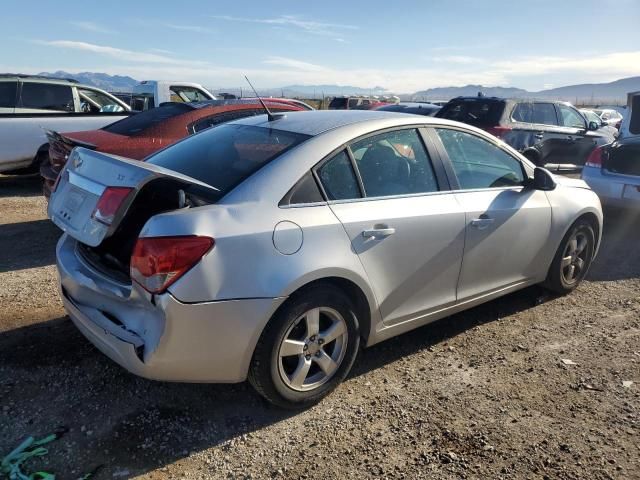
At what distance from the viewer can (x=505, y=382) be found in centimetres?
334

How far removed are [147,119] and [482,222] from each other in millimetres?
A: 4319

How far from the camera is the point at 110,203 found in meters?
2.69

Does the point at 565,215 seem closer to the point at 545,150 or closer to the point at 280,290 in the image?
the point at 280,290

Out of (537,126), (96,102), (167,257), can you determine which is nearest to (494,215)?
(167,257)

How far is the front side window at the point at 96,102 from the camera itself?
945cm

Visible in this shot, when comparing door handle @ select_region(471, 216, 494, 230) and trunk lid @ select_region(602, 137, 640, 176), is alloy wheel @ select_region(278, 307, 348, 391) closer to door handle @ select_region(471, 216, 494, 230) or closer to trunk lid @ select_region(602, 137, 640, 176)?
door handle @ select_region(471, 216, 494, 230)

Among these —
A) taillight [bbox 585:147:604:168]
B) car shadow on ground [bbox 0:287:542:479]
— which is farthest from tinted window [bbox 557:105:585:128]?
car shadow on ground [bbox 0:287:542:479]

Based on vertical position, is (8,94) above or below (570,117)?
below

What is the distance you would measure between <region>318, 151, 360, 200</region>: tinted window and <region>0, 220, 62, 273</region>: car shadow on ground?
3428mm

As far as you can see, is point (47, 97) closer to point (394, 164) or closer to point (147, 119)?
point (147, 119)

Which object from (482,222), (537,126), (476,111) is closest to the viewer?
(482,222)

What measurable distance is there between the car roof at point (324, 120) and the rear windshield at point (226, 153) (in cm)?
8

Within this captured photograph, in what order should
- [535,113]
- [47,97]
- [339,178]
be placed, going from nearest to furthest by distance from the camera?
[339,178], [47,97], [535,113]

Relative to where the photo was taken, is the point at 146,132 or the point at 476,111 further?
the point at 476,111
